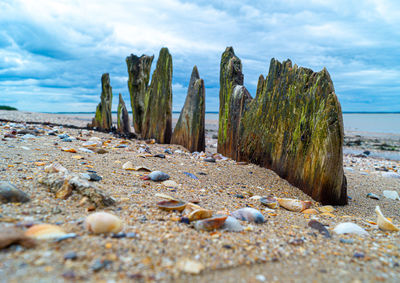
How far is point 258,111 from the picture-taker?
5254 millimetres

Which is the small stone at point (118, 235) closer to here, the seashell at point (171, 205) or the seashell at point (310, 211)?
the seashell at point (171, 205)

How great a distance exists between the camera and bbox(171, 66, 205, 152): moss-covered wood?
707cm

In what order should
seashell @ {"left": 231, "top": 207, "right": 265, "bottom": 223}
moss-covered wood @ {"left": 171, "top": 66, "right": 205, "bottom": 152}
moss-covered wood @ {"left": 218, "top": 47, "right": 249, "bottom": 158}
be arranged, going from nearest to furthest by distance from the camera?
seashell @ {"left": 231, "top": 207, "right": 265, "bottom": 223} → moss-covered wood @ {"left": 218, "top": 47, "right": 249, "bottom": 158} → moss-covered wood @ {"left": 171, "top": 66, "right": 205, "bottom": 152}

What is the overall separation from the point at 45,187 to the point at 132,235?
1.22m

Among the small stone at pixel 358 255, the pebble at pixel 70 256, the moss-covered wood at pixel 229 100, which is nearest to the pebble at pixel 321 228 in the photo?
the small stone at pixel 358 255

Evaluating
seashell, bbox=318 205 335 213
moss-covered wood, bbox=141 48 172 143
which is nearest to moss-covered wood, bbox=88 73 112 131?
moss-covered wood, bbox=141 48 172 143

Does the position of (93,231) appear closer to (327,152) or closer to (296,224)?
(296,224)

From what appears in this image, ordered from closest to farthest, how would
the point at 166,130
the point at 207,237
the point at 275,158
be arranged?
the point at 207,237 < the point at 275,158 < the point at 166,130

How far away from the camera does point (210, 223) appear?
79.3 inches

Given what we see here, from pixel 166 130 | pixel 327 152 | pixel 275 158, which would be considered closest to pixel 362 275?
pixel 327 152

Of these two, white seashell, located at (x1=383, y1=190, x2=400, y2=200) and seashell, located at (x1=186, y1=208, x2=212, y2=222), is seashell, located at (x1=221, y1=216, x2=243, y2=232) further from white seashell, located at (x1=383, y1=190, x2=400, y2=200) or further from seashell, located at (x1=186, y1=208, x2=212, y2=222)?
white seashell, located at (x1=383, y1=190, x2=400, y2=200)

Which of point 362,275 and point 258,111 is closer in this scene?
point 362,275

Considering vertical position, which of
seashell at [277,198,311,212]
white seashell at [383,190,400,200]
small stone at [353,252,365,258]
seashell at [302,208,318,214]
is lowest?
white seashell at [383,190,400,200]

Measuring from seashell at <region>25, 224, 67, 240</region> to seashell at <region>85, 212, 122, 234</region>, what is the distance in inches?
6.3
